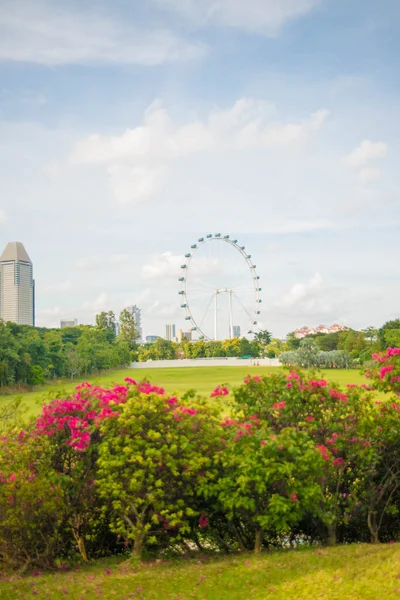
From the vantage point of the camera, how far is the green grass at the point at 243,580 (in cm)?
941

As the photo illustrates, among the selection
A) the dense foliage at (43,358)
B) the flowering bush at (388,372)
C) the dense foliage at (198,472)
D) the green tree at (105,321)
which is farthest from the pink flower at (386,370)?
the green tree at (105,321)

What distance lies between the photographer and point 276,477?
34.7ft

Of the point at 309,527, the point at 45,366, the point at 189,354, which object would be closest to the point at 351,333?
the point at 189,354

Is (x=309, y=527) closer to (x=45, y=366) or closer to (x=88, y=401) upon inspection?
(x=88, y=401)

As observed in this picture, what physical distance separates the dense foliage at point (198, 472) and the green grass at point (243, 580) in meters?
0.68

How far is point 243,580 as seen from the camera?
9859 mm

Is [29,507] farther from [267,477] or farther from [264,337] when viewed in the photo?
[264,337]

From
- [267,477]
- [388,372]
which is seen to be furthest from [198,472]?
[388,372]

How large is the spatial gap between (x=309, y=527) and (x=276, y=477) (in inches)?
109

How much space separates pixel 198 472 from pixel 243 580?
2.06 m

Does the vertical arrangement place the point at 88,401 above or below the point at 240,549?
above

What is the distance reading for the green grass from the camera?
9406 millimetres

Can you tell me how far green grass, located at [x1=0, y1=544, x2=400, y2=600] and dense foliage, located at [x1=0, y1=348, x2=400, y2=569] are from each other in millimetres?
678

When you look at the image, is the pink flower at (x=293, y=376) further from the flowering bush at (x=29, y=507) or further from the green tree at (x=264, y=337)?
the green tree at (x=264, y=337)
